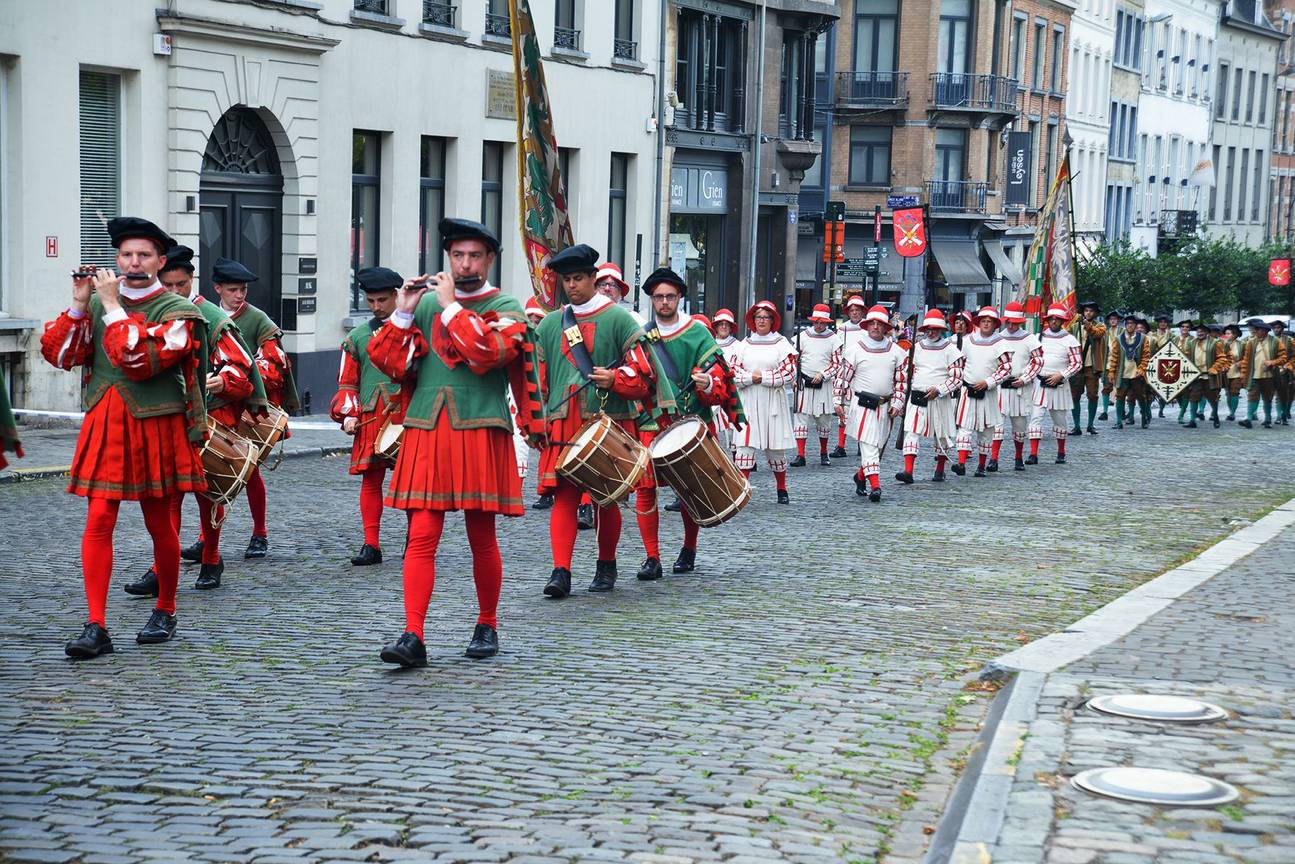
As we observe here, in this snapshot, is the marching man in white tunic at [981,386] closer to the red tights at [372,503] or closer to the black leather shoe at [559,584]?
the red tights at [372,503]

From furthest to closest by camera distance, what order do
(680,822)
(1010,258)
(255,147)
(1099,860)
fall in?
(1010,258)
(255,147)
(680,822)
(1099,860)

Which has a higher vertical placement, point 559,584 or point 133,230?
point 133,230

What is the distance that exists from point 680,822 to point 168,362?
370cm

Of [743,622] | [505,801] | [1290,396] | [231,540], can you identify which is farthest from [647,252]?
[505,801]

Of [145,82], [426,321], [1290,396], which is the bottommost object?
[1290,396]

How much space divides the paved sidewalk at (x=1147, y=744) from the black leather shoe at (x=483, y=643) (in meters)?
2.34

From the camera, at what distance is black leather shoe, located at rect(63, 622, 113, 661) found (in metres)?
8.34

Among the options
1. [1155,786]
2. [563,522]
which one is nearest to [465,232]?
[563,522]

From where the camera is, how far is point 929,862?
5.71 m

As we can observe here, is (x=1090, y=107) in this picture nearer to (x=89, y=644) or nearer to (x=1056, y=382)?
(x=1056, y=382)

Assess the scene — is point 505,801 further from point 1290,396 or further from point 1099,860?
point 1290,396

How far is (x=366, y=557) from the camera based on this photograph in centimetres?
1194

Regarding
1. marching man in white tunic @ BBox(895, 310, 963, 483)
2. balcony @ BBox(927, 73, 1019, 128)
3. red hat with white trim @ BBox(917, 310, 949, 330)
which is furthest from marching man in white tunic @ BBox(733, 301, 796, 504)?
balcony @ BBox(927, 73, 1019, 128)

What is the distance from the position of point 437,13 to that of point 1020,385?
12.0 metres
